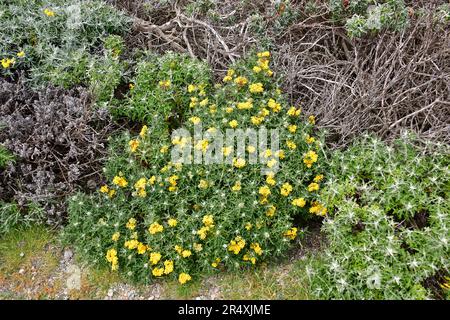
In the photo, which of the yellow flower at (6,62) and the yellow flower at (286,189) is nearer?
the yellow flower at (286,189)

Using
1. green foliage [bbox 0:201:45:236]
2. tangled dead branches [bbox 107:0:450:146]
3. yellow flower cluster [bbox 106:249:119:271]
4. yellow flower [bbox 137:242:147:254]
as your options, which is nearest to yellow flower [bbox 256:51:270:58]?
tangled dead branches [bbox 107:0:450:146]

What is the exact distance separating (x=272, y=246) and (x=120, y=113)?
1.61 metres

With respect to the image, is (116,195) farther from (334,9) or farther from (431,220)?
(334,9)

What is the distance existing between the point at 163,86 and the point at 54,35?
3.96ft

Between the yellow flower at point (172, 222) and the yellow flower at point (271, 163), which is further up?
the yellow flower at point (271, 163)

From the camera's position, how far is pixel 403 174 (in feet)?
8.80

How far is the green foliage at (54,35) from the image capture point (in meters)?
3.53

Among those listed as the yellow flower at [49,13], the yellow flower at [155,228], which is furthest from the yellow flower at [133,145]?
the yellow flower at [49,13]

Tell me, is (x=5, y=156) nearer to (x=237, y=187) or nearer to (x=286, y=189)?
(x=237, y=187)

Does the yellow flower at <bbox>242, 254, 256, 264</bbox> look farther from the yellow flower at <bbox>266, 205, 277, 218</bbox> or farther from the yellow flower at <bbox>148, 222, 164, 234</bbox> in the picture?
the yellow flower at <bbox>148, 222, 164, 234</bbox>

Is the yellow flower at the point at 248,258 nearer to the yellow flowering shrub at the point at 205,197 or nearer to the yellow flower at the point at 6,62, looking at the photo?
the yellow flowering shrub at the point at 205,197

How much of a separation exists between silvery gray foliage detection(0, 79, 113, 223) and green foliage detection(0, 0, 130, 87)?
20 centimetres

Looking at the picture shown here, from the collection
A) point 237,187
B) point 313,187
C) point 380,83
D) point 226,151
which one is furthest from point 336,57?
point 237,187

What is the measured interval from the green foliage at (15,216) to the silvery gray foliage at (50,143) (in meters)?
0.06
